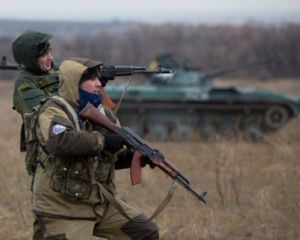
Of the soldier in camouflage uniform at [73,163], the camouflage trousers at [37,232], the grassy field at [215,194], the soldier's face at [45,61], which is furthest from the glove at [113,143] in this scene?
the soldier's face at [45,61]

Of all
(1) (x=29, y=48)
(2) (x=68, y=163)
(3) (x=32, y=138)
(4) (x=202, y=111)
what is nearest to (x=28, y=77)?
(1) (x=29, y=48)

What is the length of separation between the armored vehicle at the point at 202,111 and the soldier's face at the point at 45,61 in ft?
34.2

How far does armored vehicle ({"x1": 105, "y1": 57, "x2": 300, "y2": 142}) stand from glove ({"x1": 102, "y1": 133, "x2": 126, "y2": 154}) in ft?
37.5

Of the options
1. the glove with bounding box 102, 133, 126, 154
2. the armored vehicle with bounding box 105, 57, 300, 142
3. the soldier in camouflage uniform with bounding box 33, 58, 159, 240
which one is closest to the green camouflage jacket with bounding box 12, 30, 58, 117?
the soldier in camouflage uniform with bounding box 33, 58, 159, 240

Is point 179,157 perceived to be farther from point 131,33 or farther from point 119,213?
point 131,33

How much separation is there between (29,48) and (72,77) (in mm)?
1034

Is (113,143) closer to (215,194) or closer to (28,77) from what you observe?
(28,77)

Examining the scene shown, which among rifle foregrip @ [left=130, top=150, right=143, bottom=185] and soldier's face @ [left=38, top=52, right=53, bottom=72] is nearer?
rifle foregrip @ [left=130, top=150, right=143, bottom=185]

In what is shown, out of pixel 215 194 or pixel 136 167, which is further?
pixel 215 194

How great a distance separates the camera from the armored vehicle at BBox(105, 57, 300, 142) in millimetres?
16016

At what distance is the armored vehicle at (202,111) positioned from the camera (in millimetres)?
16016

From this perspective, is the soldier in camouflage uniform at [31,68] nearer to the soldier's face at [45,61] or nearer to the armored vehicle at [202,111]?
the soldier's face at [45,61]

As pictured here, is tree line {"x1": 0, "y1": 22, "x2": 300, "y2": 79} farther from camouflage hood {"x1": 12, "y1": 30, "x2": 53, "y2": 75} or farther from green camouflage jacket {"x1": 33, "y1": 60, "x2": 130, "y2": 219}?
green camouflage jacket {"x1": 33, "y1": 60, "x2": 130, "y2": 219}

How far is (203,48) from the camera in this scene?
44750mm
